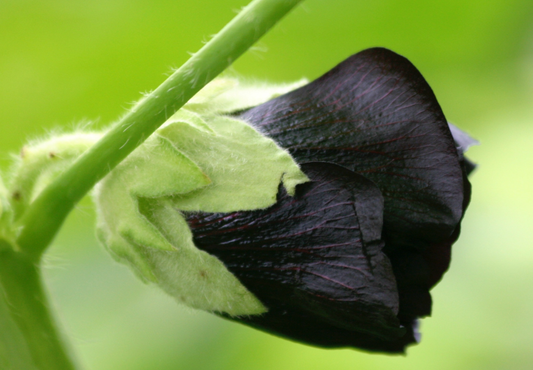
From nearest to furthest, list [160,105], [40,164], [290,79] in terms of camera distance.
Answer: [160,105] → [40,164] → [290,79]

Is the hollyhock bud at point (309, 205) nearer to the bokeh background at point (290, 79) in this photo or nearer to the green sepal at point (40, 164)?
the green sepal at point (40, 164)

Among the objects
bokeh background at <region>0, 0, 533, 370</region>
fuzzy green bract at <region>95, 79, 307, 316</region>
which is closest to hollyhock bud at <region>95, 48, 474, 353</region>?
fuzzy green bract at <region>95, 79, 307, 316</region>

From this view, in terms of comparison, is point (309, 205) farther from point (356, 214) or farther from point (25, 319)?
point (25, 319)

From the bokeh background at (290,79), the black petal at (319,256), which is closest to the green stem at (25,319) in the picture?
the black petal at (319,256)

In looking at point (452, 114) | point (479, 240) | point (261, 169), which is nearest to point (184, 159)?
point (261, 169)

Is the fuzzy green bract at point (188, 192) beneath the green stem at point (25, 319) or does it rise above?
above

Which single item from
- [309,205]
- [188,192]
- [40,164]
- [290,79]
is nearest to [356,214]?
[309,205]

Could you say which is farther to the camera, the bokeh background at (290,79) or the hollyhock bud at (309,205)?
the bokeh background at (290,79)

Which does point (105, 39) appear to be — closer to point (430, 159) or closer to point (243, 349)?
point (243, 349)

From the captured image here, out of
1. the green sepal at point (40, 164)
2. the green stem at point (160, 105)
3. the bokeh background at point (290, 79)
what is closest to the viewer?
the green stem at point (160, 105)
